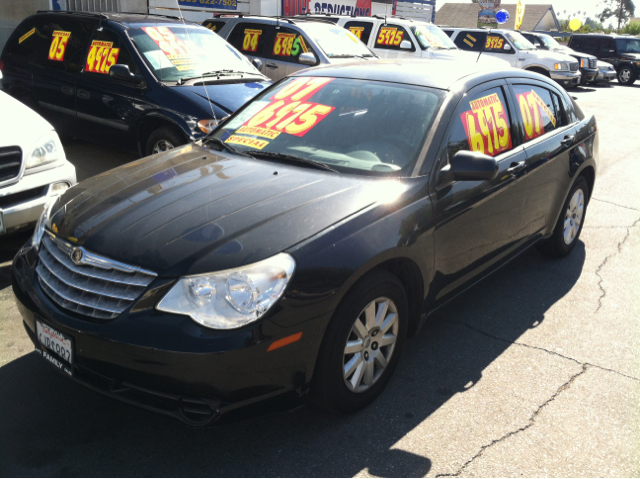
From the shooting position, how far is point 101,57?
7.04 metres

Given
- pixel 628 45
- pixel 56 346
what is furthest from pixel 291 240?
pixel 628 45

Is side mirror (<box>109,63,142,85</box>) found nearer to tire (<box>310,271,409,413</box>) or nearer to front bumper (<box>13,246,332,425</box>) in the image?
front bumper (<box>13,246,332,425</box>)

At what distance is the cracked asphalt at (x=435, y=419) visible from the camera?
268 cm

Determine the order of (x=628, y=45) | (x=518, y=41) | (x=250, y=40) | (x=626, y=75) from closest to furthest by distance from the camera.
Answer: (x=250, y=40) → (x=518, y=41) → (x=626, y=75) → (x=628, y=45)

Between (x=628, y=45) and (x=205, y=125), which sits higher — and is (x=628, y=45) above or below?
above

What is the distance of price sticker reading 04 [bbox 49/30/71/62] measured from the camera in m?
7.37

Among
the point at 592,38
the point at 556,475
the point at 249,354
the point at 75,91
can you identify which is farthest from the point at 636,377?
the point at 592,38

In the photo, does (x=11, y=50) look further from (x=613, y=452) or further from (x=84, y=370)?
(x=613, y=452)

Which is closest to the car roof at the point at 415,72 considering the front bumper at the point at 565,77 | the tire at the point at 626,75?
the front bumper at the point at 565,77

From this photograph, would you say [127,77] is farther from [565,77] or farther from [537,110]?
[565,77]

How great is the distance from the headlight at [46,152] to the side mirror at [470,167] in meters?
3.05

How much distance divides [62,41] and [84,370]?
601 cm

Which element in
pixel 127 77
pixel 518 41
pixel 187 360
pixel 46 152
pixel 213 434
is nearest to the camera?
pixel 187 360

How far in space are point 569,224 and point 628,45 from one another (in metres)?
26.1
